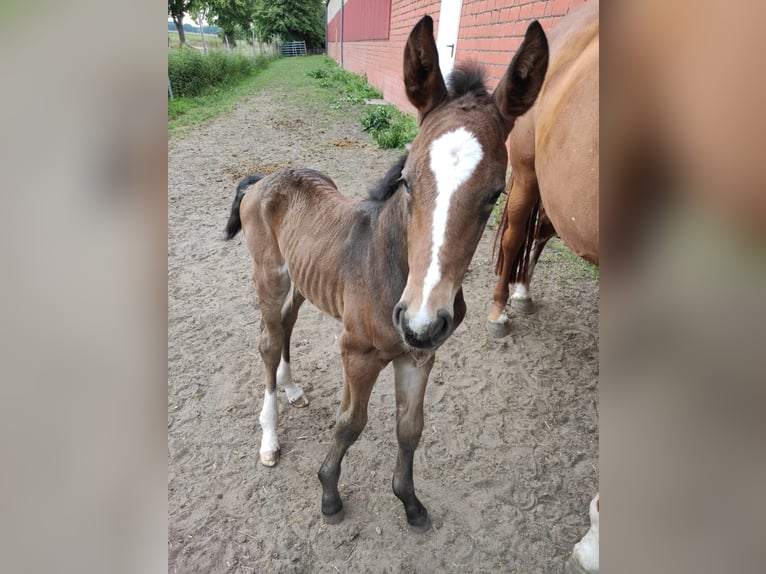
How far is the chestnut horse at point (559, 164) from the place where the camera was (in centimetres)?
187

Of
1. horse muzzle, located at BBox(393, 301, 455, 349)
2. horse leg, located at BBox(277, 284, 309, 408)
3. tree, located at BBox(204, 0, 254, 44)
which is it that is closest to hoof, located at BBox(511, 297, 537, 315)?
horse leg, located at BBox(277, 284, 309, 408)

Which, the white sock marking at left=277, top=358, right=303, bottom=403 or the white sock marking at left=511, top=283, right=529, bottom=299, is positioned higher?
the white sock marking at left=511, top=283, right=529, bottom=299

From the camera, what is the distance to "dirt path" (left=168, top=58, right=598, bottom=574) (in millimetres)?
1998

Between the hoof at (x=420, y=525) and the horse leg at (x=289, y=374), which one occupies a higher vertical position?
the horse leg at (x=289, y=374)

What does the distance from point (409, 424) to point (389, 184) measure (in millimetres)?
1083

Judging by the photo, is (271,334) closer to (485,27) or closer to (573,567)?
(573,567)

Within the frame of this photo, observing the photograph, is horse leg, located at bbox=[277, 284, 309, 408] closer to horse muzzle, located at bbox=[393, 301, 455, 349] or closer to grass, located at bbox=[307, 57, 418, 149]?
horse muzzle, located at bbox=[393, 301, 455, 349]

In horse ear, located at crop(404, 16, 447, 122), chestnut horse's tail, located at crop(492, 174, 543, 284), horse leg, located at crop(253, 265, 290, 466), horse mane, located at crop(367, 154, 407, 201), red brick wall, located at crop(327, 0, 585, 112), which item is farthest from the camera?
red brick wall, located at crop(327, 0, 585, 112)

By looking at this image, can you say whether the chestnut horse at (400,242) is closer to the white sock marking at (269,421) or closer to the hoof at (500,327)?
the white sock marking at (269,421)

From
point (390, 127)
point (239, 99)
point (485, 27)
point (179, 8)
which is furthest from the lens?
point (179, 8)

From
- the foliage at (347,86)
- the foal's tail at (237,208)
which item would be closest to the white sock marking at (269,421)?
the foal's tail at (237,208)

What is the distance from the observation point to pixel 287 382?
9.07 ft

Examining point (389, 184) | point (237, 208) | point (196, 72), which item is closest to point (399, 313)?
point (389, 184)
